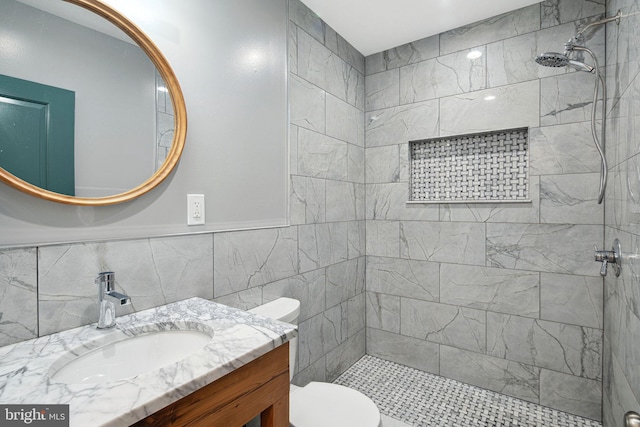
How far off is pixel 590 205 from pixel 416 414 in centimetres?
172

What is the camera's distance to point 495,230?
2.27 metres

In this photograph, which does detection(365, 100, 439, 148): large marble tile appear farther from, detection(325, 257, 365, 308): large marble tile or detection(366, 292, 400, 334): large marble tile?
detection(366, 292, 400, 334): large marble tile

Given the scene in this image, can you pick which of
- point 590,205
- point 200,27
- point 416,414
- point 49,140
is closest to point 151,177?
point 49,140

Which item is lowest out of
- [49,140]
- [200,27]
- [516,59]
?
[49,140]

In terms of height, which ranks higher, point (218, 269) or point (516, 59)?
point (516, 59)

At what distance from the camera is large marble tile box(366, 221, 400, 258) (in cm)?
269

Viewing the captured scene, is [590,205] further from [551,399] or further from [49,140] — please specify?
[49,140]

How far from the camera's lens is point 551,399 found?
2086mm

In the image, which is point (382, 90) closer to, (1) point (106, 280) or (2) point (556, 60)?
(2) point (556, 60)

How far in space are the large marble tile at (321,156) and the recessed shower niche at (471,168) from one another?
0.61 meters

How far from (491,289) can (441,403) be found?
0.87 meters

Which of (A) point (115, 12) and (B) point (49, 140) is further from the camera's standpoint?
(A) point (115, 12)

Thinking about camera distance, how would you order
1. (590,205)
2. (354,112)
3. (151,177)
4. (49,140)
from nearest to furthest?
(49,140)
(151,177)
(590,205)
(354,112)

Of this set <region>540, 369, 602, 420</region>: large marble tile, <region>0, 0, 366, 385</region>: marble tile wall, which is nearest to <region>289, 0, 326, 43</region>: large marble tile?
<region>0, 0, 366, 385</region>: marble tile wall
